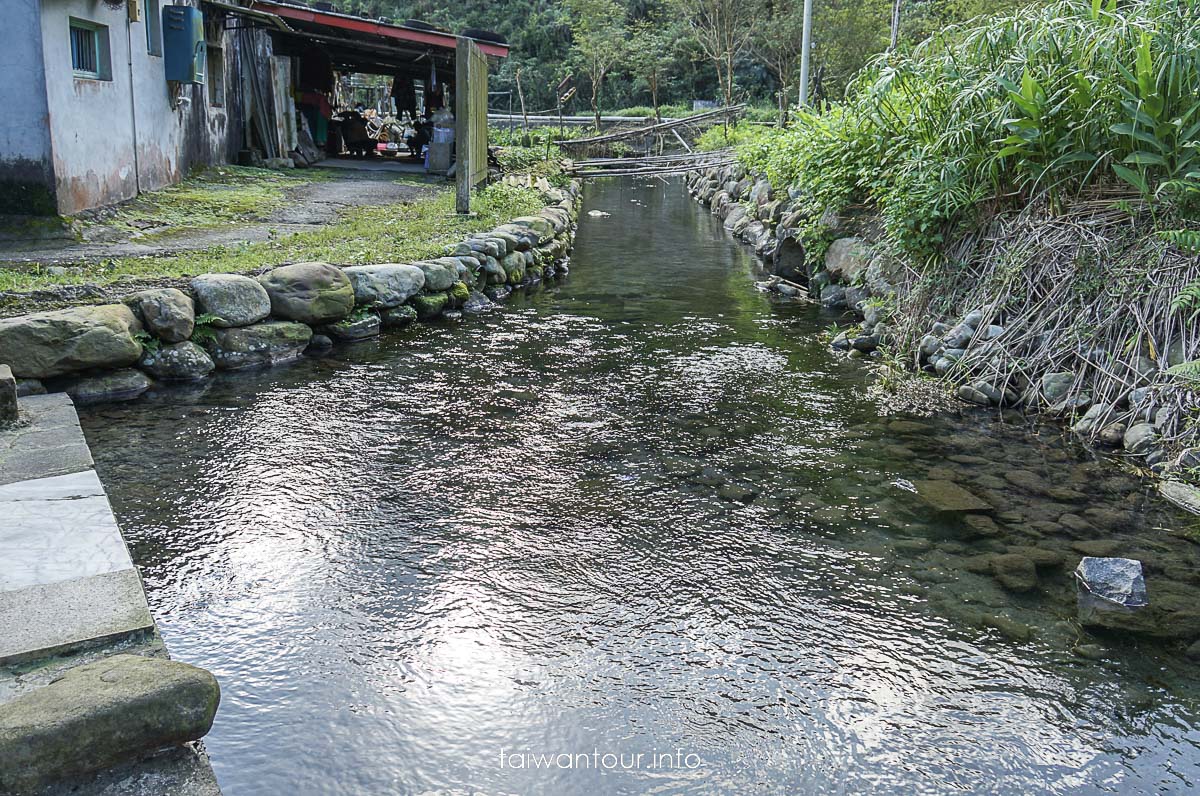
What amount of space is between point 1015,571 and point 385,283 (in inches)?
224

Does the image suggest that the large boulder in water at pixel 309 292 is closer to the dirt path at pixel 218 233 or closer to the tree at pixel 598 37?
the dirt path at pixel 218 233

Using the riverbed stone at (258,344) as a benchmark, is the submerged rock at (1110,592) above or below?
below

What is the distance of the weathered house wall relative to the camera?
27.8 feet

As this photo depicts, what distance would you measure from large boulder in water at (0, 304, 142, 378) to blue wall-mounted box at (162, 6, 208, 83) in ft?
25.7

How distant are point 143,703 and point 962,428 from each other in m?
5.01

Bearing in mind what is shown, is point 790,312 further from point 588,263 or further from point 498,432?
point 498,432

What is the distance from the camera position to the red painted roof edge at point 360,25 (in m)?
15.5

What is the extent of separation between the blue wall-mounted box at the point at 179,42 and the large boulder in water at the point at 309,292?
6.88 metres

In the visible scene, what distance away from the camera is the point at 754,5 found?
118ft

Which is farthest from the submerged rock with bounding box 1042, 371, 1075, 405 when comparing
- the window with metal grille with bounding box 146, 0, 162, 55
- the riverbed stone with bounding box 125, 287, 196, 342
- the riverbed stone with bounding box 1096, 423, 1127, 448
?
the window with metal grille with bounding box 146, 0, 162, 55

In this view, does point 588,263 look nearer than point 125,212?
No

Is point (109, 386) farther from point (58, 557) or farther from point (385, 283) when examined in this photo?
point (58, 557)

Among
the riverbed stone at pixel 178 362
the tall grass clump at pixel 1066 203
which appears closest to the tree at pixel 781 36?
the tall grass clump at pixel 1066 203

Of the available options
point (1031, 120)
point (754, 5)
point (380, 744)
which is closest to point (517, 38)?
point (754, 5)
